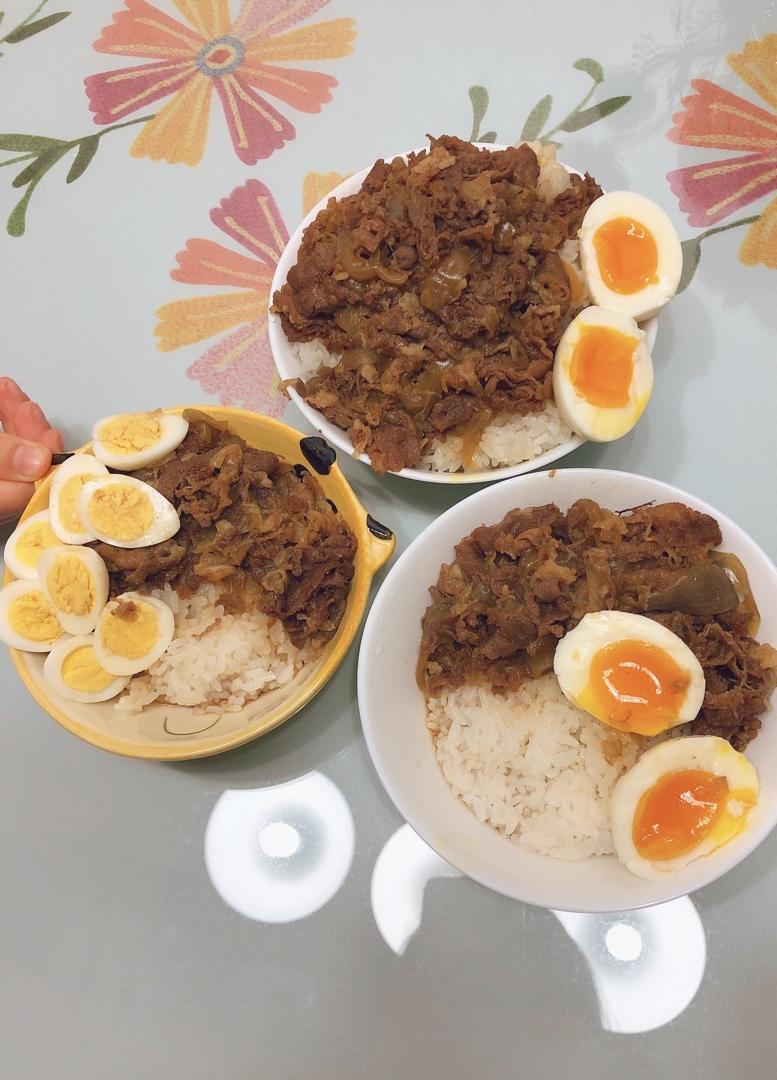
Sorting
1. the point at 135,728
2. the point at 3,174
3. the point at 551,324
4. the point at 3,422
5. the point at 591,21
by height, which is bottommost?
the point at 135,728

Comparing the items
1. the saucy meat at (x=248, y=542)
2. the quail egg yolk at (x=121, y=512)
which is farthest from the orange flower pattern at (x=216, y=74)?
the quail egg yolk at (x=121, y=512)

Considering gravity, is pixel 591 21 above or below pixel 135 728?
above

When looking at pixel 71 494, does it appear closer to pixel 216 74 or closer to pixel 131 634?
pixel 131 634

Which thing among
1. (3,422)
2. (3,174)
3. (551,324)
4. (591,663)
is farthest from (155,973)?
(3,174)

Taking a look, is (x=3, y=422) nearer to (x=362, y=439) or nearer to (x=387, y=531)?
(x=362, y=439)

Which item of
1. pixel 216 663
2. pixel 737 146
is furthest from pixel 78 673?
pixel 737 146
